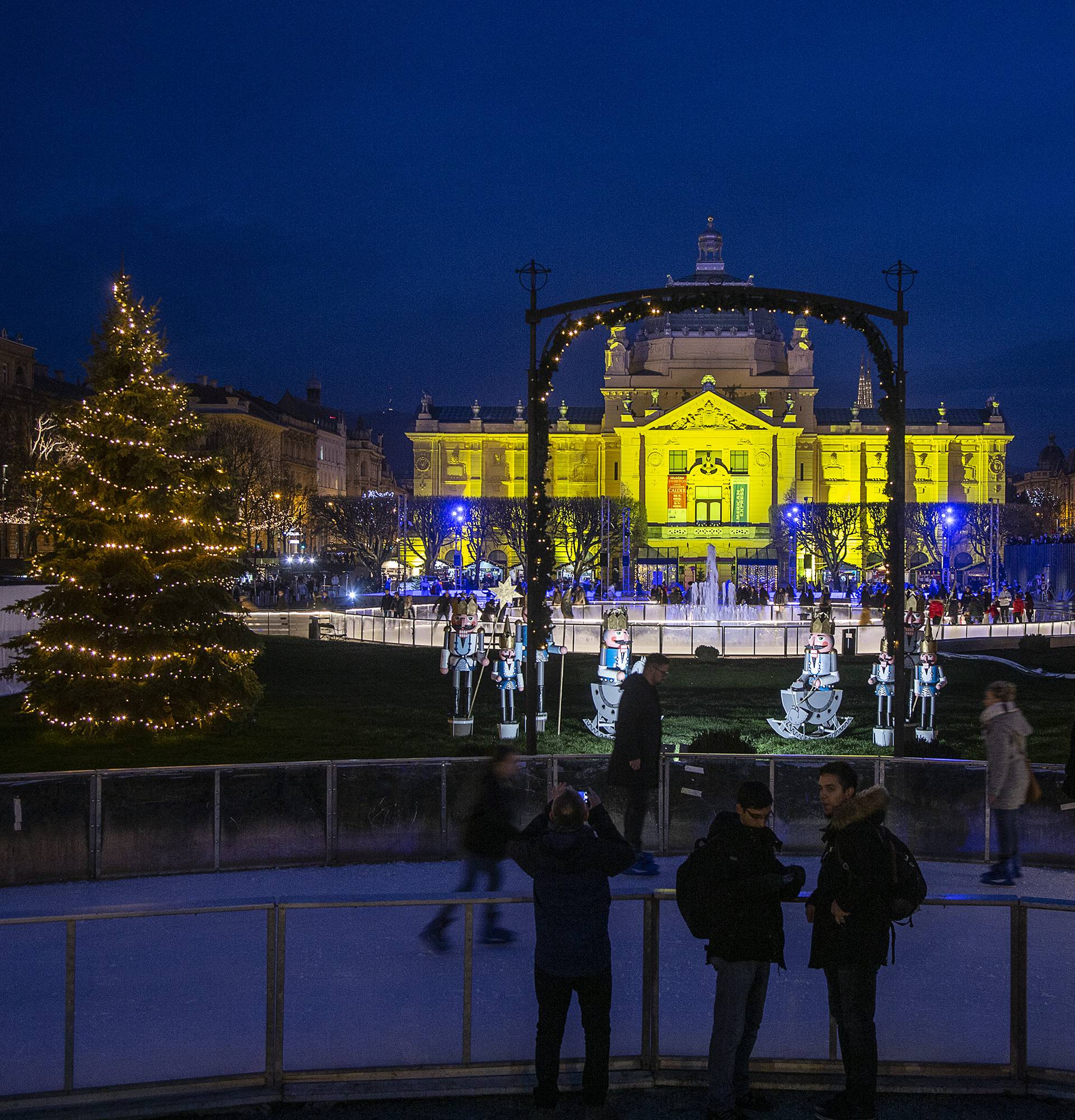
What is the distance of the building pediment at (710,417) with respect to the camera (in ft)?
324

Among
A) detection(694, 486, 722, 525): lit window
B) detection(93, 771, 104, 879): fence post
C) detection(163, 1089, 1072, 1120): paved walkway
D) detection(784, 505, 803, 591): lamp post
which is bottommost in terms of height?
detection(163, 1089, 1072, 1120): paved walkway

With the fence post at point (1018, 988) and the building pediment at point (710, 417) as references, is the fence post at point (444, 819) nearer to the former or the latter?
the fence post at point (1018, 988)

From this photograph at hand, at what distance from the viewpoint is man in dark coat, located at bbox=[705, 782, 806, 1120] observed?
5398 millimetres

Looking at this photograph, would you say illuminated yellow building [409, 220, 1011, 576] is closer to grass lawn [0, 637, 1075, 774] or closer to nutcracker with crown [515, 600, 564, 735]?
grass lawn [0, 637, 1075, 774]

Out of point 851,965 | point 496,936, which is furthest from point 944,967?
point 496,936

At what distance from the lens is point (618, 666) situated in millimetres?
15352

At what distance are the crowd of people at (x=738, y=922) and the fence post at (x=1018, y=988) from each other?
2.13 feet

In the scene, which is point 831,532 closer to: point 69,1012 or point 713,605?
point 713,605

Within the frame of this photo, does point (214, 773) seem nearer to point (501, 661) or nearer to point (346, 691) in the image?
point (501, 661)

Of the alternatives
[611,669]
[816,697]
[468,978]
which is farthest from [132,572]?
[468,978]

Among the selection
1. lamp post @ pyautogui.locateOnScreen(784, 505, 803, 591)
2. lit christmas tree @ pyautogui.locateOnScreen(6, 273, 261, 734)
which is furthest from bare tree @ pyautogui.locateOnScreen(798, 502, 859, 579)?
lit christmas tree @ pyautogui.locateOnScreen(6, 273, 261, 734)

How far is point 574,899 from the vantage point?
545 cm

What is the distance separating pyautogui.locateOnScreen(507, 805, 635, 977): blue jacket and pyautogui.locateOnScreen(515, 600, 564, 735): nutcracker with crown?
7563 mm

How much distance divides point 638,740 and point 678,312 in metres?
6.27
